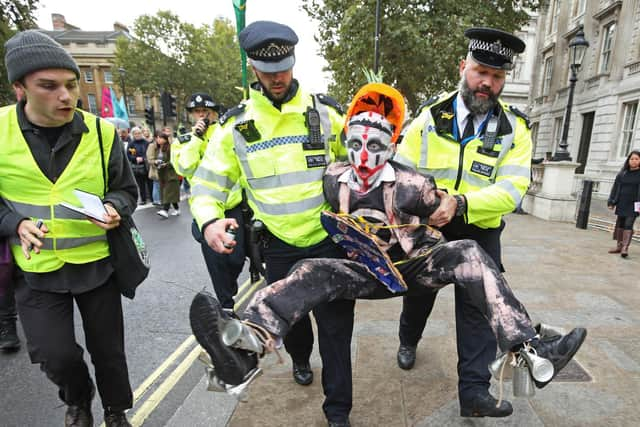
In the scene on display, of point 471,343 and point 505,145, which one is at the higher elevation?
point 505,145

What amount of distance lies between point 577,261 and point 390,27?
1042cm

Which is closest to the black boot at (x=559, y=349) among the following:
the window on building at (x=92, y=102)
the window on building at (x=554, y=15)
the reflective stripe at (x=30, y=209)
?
the reflective stripe at (x=30, y=209)

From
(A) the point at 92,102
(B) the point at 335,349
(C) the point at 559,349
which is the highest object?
(A) the point at 92,102

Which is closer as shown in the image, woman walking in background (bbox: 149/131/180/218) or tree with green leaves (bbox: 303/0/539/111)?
woman walking in background (bbox: 149/131/180/218)

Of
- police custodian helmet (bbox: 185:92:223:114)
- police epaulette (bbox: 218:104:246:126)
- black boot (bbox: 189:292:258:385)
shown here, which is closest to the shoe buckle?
black boot (bbox: 189:292:258:385)

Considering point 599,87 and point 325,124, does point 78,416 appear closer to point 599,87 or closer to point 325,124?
point 325,124

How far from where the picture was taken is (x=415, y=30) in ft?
42.4

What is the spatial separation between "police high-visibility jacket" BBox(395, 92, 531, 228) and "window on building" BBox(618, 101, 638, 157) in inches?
627

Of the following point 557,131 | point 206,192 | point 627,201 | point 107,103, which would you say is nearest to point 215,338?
point 206,192

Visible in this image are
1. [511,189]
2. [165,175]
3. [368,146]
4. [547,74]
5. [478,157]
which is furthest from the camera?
[547,74]

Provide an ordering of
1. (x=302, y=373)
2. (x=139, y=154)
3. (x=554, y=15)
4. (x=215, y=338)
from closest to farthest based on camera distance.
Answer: (x=215, y=338), (x=302, y=373), (x=139, y=154), (x=554, y=15)

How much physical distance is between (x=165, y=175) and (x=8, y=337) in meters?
5.98

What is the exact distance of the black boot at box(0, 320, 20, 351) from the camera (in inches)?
123

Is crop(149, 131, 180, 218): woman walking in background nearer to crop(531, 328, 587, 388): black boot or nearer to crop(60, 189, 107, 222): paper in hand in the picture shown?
crop(60, 189, 107, 222): paper in hand
